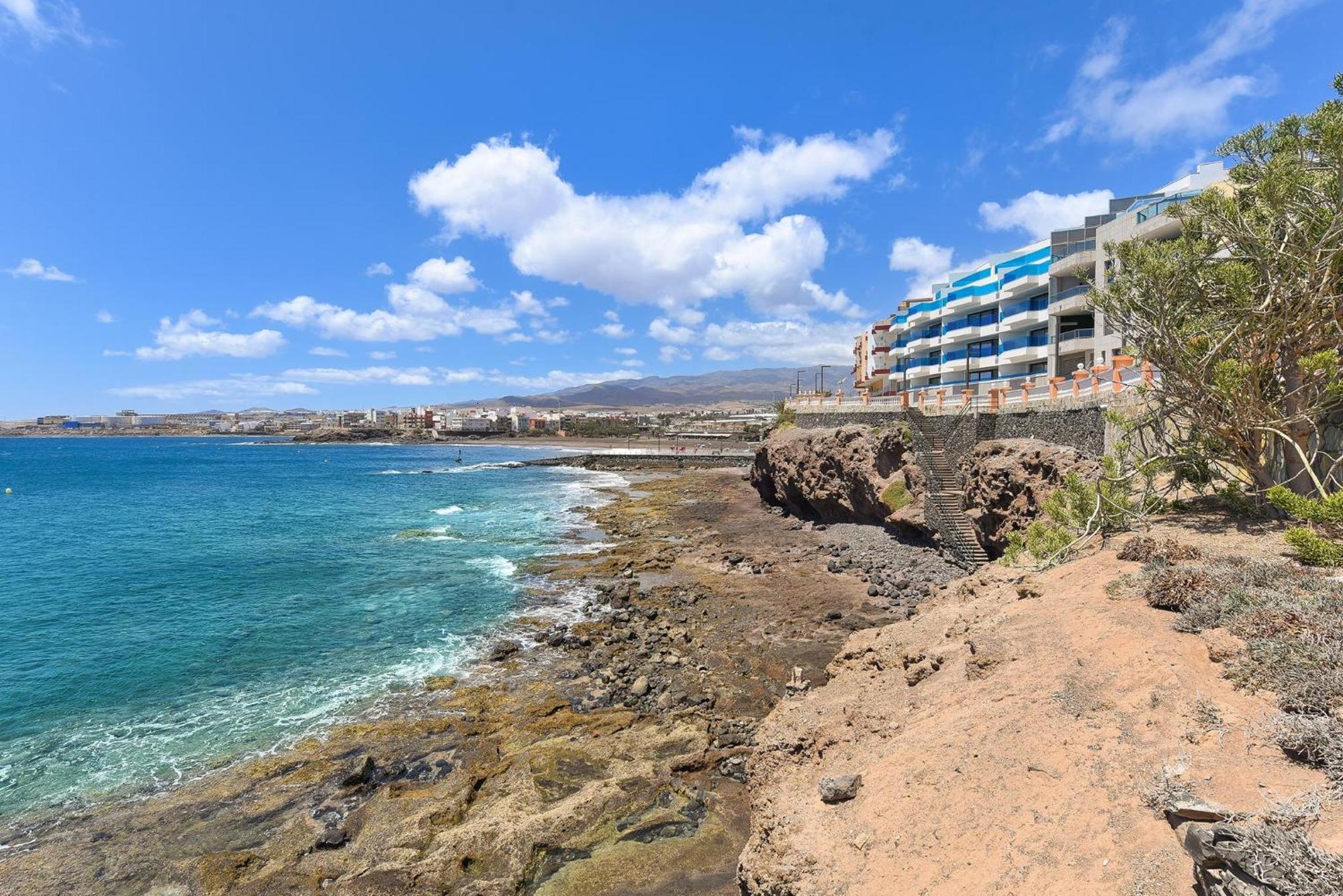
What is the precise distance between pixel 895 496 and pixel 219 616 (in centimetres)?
3119

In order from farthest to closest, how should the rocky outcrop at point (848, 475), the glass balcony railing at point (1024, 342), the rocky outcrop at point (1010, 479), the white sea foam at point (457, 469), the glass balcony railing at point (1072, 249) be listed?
the white sea foam at point (457, 469)
the glass balcony railing at point (1024, 342)
the glass balcony railing at point (1072, 249)
the rocky outcrop at point (848, 475)
the rocky outcrop at point (1010, 479)

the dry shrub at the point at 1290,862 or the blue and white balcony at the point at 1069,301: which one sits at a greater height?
the blue and white balcony at the point at 1069,301

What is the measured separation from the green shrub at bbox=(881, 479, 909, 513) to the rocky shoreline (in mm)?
11376

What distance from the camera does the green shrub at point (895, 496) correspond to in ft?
104

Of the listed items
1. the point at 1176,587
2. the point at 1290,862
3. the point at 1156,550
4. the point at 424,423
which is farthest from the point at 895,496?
the point at 424,423

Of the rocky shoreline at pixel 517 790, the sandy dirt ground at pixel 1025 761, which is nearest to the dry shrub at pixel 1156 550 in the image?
the sandy dirt ground at pixel 1025 761

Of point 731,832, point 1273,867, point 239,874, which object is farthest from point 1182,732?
point 239,874

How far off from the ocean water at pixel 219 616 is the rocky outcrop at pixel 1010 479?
685 inches

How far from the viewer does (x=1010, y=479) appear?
23.5 meters

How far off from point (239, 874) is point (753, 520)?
34.9 m

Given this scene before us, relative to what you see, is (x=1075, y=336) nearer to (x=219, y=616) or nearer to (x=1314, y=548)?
(x=1314, y=548)

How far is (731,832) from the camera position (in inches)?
408

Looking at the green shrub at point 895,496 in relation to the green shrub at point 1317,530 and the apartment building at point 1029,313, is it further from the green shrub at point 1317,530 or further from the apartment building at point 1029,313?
the green shrub at point 1317,530

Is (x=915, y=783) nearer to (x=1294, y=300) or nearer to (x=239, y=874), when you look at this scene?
(x=239, y=874)
